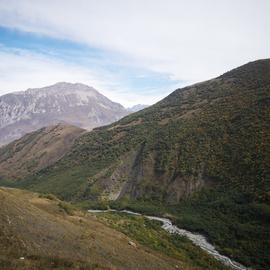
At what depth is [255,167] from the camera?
68875 mm

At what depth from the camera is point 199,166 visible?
3179 inches

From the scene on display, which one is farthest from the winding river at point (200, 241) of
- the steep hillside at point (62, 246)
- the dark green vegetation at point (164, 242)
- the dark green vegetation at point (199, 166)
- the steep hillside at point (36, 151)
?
the steep hillside at point (36, 151)

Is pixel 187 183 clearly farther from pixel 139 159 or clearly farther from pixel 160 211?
pixel 139 159

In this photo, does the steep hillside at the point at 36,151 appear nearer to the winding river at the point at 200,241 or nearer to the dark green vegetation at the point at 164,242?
the winding river at the point at 200,241

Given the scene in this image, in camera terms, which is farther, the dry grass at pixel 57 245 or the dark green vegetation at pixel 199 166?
the dark green vegetation at pixel 199 166

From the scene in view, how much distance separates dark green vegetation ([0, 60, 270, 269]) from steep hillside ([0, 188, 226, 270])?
15.6 meters

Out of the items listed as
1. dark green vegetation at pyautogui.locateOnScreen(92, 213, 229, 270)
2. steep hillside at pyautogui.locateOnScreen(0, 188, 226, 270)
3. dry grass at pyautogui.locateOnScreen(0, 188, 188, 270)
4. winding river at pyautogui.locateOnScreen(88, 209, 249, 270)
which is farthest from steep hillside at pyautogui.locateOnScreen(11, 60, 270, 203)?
dry grass at pyautogui.locateOnScreen(0, 188, 188, 270)

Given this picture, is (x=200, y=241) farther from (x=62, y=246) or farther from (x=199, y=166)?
(x=199, y=166)

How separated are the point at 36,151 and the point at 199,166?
327 ft

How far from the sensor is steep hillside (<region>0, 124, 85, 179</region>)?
5694 inches

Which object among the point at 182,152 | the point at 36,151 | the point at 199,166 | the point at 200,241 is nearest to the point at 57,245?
the point at 200,241

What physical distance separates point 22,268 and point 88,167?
8681 cm

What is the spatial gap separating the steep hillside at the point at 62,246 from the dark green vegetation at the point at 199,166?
614 inches

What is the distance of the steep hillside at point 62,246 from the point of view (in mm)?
22734
